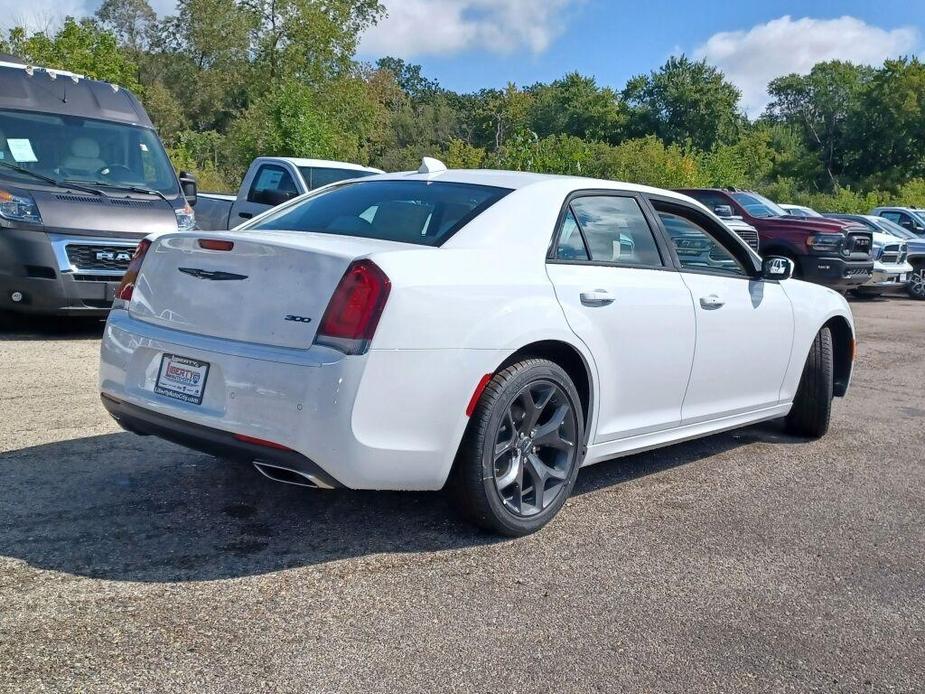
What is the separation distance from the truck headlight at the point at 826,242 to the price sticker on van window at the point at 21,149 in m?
12.7

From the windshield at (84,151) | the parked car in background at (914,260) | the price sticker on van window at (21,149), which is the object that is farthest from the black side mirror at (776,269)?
the parked car in background at (914,260)

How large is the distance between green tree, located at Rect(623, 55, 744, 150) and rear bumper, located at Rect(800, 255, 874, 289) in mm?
42522

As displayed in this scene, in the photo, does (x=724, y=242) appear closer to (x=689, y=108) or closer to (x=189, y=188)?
(x=189, y=188)

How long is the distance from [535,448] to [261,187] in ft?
31.6

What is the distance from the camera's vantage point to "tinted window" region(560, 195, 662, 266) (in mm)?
4773

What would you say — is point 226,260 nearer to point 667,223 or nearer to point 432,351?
point 432,351

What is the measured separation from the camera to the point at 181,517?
13.9 ft

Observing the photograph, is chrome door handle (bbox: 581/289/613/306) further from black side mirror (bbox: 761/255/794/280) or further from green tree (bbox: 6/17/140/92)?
green tree (bbox: 6/17/140/92)

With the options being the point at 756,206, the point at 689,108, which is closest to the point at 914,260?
the point at 756,206

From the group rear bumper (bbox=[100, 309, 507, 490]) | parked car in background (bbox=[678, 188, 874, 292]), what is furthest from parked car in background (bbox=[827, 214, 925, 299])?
rear bumper (bbox=[100, 309, 507, 490])

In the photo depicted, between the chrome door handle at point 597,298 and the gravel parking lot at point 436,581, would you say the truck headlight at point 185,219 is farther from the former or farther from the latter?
the chrome door handle at point 597,298

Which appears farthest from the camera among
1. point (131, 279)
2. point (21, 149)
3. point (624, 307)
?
point (21, 149)

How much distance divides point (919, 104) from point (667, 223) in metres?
57.2

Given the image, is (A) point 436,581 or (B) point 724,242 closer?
(A) point 436,581
